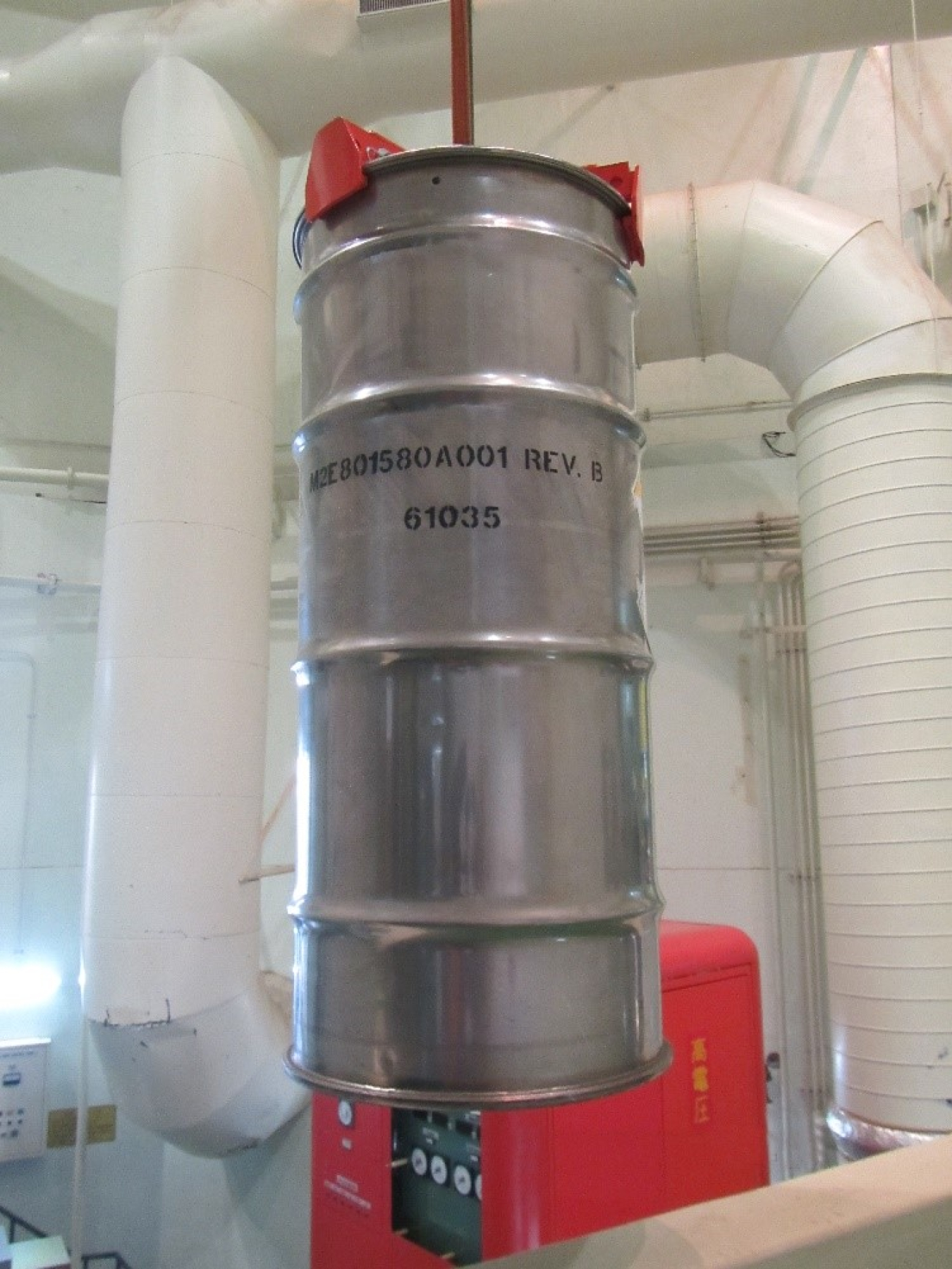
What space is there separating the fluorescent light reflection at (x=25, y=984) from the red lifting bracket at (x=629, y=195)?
2.64m

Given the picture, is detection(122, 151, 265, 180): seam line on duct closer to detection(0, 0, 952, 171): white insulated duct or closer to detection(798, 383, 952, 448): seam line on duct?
detection(0, 0, 952, 171): white insulated duct

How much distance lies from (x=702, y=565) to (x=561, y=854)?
2.12m

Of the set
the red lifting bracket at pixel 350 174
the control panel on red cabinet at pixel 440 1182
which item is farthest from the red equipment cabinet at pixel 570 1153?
the red lifting bracket at pixel 350 174

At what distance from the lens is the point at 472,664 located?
0.84 m

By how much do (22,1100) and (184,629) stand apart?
1.67 m

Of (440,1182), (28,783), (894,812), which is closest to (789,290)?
(894,812)

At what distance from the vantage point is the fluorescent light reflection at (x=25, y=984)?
2740 millimetres

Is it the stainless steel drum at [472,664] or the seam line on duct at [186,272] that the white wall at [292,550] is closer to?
the seam line on duct at [186,272]

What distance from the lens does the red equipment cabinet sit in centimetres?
157

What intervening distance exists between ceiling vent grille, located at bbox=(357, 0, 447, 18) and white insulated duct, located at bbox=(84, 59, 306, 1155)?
337 mm

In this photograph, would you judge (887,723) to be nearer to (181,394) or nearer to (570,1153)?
(570,1153)

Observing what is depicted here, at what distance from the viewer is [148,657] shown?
6.04ft

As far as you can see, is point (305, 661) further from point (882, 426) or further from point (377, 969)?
point (882, 426)

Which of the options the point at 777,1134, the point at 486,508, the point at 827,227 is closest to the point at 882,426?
the point at 827,227
